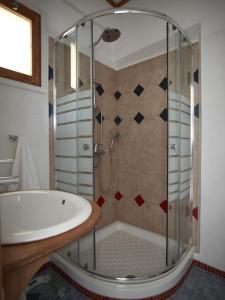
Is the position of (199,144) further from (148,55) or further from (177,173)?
(148,55)

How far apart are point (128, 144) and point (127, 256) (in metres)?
1.19

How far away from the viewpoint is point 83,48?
1486 millimetres

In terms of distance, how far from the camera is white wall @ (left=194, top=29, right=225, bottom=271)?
1458mm

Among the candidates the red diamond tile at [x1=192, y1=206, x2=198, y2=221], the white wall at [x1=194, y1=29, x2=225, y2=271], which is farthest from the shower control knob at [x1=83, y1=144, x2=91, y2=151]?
the red diamond tile at [x1=192, y1=206, x2=198, y2=221]

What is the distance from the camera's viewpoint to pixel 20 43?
1.47m

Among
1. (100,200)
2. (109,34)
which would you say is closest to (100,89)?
(109,34)

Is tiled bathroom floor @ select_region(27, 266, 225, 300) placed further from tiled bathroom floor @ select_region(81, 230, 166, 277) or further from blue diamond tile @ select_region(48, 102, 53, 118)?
blue diamond tile @ select_region(48, 102, 53, 118)

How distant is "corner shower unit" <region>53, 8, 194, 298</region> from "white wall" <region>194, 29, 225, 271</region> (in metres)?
0.12

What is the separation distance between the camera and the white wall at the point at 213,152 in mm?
1458

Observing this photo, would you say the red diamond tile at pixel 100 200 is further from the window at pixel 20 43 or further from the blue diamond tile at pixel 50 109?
the window at pixel 20 43

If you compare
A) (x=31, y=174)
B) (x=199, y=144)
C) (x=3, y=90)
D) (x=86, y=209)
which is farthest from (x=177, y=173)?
(x=3, y=90)

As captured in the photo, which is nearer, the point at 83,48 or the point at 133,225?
the point at 83,48

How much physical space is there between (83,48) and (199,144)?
1.29m

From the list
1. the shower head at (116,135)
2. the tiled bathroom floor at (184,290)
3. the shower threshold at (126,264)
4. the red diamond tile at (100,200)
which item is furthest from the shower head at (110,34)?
the tiled bathroom floor at (184,290)
